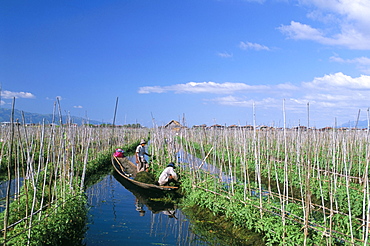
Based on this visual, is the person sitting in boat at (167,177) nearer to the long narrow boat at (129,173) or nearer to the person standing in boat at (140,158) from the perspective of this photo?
the long narrow boat at (129,173)

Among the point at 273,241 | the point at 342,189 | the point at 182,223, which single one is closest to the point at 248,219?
the point at 273,241

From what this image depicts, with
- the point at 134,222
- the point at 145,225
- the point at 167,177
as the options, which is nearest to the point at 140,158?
the point at 167,177

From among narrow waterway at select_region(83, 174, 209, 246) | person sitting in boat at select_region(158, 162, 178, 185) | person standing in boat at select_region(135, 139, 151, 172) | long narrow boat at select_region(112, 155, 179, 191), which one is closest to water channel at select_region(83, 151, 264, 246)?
narrow waterway at select_region(83, 174, 209, 246)

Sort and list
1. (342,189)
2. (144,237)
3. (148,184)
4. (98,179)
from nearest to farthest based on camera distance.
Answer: (144,237)
(342,189)
(148,184)
(98,179)

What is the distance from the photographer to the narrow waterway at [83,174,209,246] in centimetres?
585

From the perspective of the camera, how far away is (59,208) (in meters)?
5.41

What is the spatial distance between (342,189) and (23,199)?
7.43 m

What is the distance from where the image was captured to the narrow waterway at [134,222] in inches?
230

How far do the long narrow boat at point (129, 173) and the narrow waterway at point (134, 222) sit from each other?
0.38 metres

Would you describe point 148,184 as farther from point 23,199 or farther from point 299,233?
point 299,233

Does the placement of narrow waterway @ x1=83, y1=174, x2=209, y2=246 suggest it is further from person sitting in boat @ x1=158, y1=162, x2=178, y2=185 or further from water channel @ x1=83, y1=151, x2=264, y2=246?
person sitting in boat @ x1=158, y1=162, x2=178, y2=185

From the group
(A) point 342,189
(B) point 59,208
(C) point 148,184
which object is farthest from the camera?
(C) point 148,184

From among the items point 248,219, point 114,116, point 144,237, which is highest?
point 114,116

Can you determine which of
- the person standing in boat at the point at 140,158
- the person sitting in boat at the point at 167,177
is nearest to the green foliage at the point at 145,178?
the person sitting in boat at the point at 167,177
